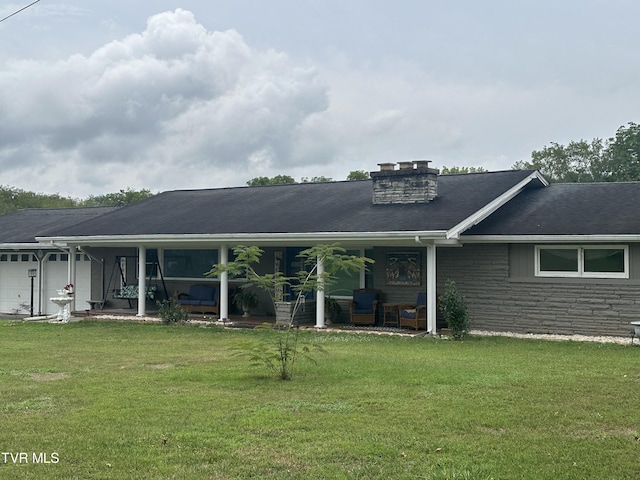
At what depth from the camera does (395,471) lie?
5672 mm

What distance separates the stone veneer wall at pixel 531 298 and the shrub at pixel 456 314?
116cm

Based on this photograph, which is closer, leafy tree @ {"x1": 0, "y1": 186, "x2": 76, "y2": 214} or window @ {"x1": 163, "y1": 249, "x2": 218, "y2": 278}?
window @ {"x1": 163, "y1": 249, "x2": 218, "y2": 278}

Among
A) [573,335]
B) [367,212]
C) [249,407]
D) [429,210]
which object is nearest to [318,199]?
[367,212]

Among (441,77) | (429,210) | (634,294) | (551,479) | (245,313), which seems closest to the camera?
(551,479)

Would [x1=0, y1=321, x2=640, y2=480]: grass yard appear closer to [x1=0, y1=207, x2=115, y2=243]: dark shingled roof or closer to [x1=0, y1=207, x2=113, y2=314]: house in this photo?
[x1=0, y1=207, x2=113, y2=314]: house

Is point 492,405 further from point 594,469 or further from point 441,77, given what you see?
point 441,77

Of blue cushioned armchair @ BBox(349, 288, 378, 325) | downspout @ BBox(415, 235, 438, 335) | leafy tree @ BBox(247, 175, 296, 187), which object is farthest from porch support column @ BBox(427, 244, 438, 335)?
leafy tree @ BBox(247, 175, 296, 187)

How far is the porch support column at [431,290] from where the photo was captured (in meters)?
15.7

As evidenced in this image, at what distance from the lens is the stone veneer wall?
49.0 ft

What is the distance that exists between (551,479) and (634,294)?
10.3 metres

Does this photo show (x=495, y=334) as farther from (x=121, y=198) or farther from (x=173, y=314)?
(x=121, y=198)

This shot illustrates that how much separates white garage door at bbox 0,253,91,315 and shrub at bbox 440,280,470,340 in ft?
39.3

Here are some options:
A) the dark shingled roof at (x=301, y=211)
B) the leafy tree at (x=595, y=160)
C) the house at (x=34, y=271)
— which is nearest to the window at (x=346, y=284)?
the dark shingled roof at (x=301, y=211)

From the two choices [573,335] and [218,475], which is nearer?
[218,475]
